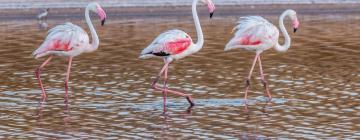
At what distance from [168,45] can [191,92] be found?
1.54 m

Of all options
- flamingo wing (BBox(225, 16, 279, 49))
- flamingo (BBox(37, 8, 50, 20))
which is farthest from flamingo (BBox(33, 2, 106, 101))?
flamingo (BBox(37, 8, 50, 20))

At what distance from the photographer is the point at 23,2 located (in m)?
33.6

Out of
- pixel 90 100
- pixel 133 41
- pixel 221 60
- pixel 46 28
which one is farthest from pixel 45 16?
pixel 90 100

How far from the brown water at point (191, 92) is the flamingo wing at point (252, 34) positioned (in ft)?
2.94

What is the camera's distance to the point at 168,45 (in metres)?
15.7

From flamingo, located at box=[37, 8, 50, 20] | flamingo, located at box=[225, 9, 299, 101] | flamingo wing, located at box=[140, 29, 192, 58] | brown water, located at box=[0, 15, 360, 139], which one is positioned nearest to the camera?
brown water, located at box=[0, 15, 360, 139]

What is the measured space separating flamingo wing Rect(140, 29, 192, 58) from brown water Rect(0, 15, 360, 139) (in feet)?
2.73

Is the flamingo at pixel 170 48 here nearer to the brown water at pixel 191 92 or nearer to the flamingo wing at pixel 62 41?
the brown water at pixel 191 92

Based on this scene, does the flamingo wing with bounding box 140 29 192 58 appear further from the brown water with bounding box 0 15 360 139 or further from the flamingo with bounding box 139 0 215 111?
the brown water with bounding box 0 15 360 139

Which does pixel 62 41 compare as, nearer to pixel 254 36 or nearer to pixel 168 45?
pixel 168 45

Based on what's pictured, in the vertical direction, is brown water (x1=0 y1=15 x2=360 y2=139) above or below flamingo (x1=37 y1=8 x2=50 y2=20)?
above

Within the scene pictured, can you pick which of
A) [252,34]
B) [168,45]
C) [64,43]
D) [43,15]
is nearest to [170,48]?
[168,45]

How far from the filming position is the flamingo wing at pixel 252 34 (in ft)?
53.2

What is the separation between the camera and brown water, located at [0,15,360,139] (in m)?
13.9
